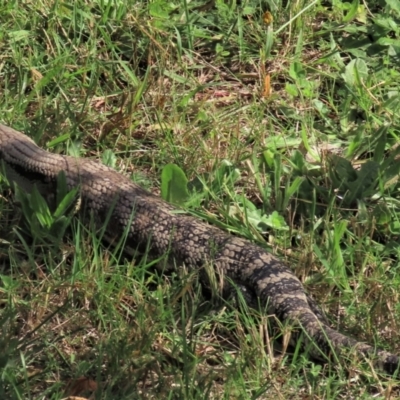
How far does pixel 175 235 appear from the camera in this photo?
499 cm

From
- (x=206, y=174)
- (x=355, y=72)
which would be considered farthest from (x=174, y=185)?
(x=355, y=72)

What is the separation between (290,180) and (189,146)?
0.62m

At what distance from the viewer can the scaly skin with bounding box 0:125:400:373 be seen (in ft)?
14.4

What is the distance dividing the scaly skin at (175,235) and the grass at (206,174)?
0.30ft

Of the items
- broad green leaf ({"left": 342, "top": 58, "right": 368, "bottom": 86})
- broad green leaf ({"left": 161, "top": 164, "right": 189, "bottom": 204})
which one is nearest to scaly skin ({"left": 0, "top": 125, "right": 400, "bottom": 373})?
broad green leaf ({"left": 161, "top": 164, "right": 189, "bottom": 204})

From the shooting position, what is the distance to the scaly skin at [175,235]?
4391 mm

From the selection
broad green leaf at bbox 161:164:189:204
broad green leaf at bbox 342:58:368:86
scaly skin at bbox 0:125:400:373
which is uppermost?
broad green leaf at bbox 342:58:368:86

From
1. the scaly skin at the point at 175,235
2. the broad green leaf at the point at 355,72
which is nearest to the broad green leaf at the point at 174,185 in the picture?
the scaly skin at the point at 175,235

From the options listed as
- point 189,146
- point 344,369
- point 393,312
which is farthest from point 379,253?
point 189,146

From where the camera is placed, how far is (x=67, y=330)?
177 inches

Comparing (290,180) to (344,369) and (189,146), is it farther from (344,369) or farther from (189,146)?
(344,369)

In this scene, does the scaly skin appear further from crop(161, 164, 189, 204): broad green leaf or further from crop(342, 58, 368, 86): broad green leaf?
crop(342, 58, 368, 86): broad green leaf

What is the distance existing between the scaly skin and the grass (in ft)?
0.30

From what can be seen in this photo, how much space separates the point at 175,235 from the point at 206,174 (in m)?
0.56
